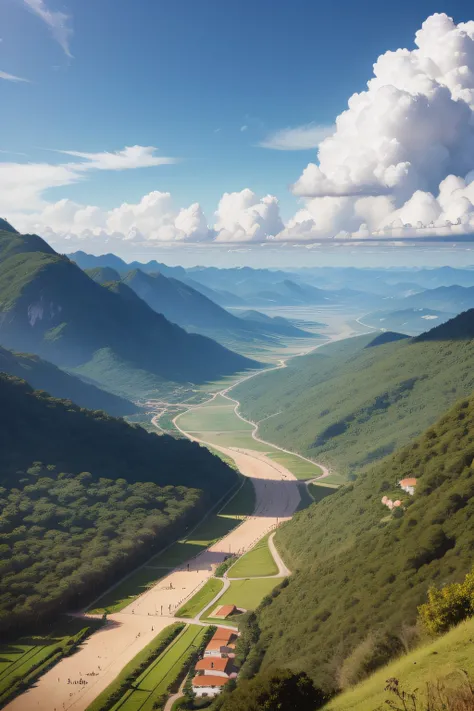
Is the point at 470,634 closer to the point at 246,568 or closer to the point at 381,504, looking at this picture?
the point at 381,504

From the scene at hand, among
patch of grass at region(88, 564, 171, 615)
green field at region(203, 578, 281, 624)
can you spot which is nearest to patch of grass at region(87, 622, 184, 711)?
green field at region(203, 578, 281, 624)

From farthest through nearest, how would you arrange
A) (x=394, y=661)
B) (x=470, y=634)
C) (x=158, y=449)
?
(x=158, y=449) → (x=394, y=661) → (x=470, y=634)

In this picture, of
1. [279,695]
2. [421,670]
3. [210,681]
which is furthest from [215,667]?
[421,670]

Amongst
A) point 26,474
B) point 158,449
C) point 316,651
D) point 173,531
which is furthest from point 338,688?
point 158,449

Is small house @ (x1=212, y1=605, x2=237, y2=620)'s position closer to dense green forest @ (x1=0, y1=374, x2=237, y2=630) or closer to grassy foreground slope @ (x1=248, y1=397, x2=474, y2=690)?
grassy foreground slope @ (x1=248, y1=397, x2=474, y2=690)

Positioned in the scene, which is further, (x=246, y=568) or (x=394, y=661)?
(x=246, y=568)
